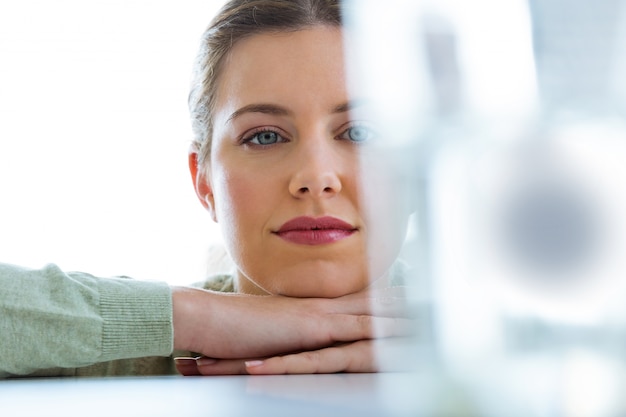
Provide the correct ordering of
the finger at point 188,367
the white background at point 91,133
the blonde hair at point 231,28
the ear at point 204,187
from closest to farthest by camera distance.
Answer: the finger at point 188,367 < the blonde hair at point 231,28 < the ear at point 204,187 < the white background at point 91,133

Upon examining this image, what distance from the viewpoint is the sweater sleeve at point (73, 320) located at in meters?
0.55

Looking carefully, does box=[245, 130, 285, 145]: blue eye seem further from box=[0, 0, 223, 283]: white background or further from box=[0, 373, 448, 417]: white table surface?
box=[0, 0, 223, 283]: white background

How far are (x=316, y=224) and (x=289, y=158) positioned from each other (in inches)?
2.8

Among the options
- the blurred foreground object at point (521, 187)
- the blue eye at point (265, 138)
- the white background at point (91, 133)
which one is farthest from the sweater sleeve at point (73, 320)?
the white background at point (91, 133)

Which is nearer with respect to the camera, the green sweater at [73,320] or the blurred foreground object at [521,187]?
the blurred foreground object at [521,187]

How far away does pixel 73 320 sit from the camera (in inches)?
21.9

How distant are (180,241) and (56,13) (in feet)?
1.69

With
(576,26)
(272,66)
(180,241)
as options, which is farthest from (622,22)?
(180,241)

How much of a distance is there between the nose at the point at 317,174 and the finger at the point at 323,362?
15 cm

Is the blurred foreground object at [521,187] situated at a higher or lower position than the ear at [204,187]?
lower

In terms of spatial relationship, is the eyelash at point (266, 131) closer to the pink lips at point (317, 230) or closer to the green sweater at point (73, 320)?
the pink lips at point (317, 230)

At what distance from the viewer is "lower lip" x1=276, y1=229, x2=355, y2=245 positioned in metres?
0.67

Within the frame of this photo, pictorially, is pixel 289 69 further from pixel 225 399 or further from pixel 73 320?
pixel 225 399

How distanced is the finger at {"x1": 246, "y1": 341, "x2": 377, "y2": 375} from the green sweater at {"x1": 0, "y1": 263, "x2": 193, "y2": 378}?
10cm
